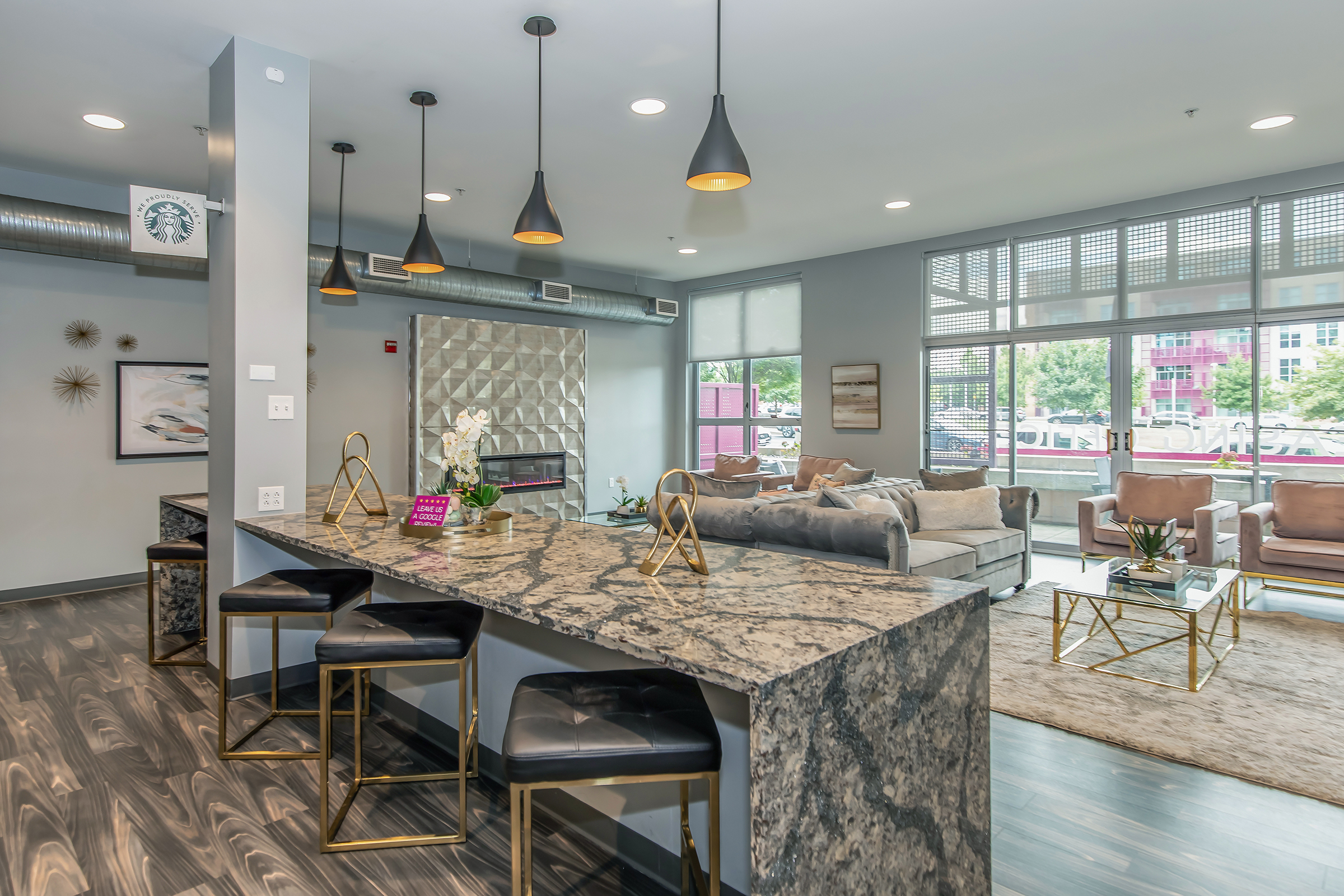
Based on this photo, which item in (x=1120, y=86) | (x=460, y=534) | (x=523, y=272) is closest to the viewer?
(x=460, y=534)

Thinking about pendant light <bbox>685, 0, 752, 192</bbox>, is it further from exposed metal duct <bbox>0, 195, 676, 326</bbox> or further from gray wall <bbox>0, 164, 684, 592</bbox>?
gray wall <bbox>0, 164, 684, 592</bbox>

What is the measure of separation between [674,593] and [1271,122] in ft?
16.2

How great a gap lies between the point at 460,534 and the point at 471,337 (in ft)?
15.7

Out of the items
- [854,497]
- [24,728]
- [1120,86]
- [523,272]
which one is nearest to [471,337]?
[523,272]

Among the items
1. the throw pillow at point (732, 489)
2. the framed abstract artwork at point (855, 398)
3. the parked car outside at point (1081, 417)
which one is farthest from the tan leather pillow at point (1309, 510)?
the throw pillow at point (732, 489)

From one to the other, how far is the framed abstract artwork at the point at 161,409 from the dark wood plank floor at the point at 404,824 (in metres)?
2.86

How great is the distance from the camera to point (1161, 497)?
5.32m

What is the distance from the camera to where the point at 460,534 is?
2617 millimetres

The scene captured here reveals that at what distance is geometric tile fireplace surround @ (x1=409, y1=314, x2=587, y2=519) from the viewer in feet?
22.1

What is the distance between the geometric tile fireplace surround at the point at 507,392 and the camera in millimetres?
6730

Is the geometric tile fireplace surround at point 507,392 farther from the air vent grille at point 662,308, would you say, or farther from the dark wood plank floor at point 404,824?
the dark wood plank floor at point 404,824

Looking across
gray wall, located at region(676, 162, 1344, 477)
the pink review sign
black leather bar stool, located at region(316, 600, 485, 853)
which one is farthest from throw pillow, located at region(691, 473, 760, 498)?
gray wall, located at region(676, 162, 1344, 477)

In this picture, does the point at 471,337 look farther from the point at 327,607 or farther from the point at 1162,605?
the point at 1162,605

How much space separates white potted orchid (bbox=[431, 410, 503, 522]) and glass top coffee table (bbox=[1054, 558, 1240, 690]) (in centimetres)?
294
